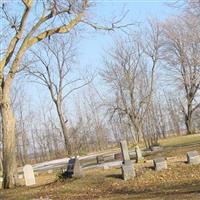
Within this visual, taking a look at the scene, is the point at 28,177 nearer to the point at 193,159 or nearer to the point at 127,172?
the point at 127,172

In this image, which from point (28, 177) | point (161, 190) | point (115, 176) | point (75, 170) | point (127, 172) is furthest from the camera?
point (28, 177)

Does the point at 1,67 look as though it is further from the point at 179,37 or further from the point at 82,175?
the point at 179,37

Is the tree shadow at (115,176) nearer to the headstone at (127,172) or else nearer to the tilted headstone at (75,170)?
the headstone at (127,172)

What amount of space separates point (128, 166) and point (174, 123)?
207 ft

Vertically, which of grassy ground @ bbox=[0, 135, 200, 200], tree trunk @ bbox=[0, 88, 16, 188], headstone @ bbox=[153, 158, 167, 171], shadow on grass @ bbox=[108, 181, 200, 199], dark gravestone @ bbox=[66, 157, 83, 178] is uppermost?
tree trunk @ bbox=[0, 88, 16, 188]

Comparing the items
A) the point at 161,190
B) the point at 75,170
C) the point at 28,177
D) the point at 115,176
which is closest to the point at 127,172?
the point at 115,176

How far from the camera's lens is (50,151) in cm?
7312

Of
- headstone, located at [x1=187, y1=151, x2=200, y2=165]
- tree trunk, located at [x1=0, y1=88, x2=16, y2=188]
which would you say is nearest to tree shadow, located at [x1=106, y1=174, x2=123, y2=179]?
headstone, located at [x1=187, y1=151, x2=200, y2=165]

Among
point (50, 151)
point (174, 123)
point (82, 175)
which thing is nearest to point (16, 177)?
point (82, 175)

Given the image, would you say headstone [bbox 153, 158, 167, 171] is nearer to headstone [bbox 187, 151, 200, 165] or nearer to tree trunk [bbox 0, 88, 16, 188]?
headstone [bbox 187, 151, 200, 165]

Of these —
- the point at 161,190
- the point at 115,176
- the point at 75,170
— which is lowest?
the point at 161,190

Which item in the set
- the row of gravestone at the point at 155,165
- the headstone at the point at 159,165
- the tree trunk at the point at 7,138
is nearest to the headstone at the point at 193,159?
the row of gravestone at the point at 155,165

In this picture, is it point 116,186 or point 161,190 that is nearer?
point 161,190

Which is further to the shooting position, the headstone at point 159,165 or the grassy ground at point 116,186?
the headstone at point 159,165
